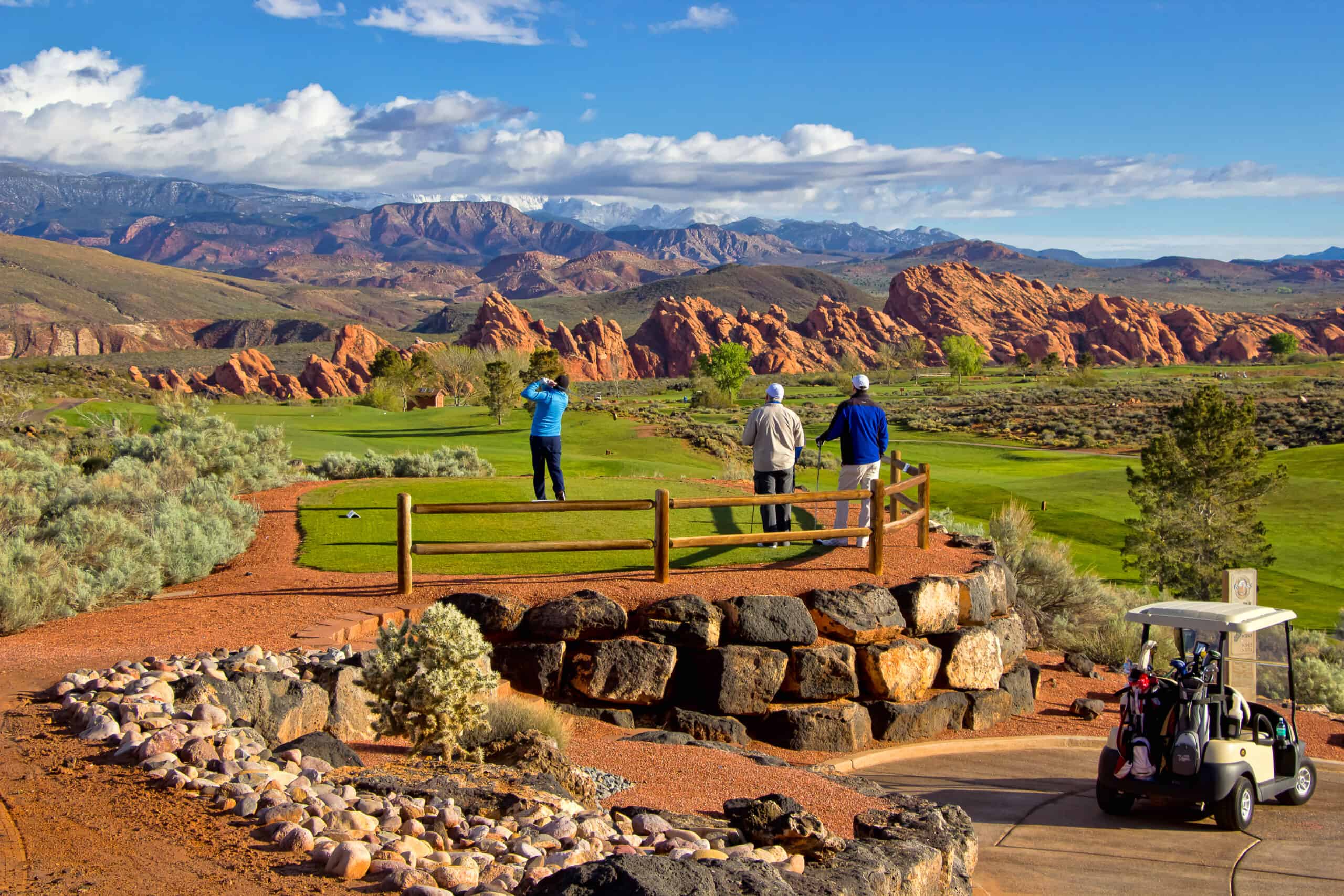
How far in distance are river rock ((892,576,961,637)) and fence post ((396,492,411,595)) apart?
5433 millimetres

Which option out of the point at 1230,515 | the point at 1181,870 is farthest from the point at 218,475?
the point at 1230,515

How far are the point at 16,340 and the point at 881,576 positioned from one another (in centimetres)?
14055

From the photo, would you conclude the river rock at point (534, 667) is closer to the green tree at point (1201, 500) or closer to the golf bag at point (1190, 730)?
the golf bag at point (1190, 730)

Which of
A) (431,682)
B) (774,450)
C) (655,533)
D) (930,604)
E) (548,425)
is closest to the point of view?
(431,682)

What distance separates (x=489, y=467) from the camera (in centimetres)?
2420

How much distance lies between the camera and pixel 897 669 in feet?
38.5

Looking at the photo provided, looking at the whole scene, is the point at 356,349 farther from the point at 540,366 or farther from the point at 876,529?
the point at 876,529

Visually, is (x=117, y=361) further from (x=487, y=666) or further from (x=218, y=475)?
(x=487, y=666)

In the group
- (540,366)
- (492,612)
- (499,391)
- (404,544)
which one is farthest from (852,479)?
(540,366)

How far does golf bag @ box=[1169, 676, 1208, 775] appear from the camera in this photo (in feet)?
28.5

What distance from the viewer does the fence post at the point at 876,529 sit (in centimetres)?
1209

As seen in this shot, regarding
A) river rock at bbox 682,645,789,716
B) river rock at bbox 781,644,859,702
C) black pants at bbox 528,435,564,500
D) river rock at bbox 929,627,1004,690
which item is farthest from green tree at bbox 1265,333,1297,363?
river rock at bbox 682,645,789,716

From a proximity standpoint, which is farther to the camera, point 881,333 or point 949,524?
point 881,333

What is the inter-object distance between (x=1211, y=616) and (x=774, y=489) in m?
5.49
